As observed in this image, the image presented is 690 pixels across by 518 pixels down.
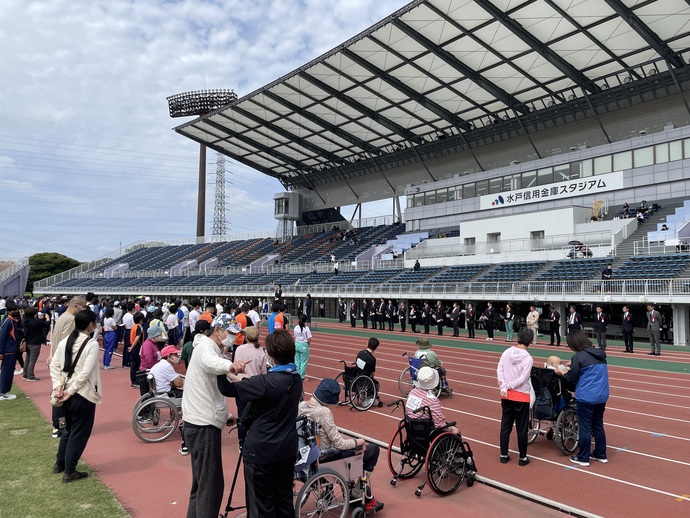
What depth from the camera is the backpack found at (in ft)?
22.2

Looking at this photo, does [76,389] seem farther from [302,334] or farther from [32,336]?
[32,336]

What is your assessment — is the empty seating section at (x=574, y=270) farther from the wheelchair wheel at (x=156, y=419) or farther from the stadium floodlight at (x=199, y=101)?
the stadium floodlight at (x=199, y=101)

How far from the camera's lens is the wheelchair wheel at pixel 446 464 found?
5.41 meters

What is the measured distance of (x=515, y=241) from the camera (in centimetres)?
3112

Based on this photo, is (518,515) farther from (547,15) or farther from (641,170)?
(641,170)

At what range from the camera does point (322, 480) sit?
180 inches

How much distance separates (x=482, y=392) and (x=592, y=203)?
24.5 meters

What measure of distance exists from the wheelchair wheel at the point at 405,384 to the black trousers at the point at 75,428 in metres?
6.37

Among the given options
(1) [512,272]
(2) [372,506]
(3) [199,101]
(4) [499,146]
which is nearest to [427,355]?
(2) [372,506]

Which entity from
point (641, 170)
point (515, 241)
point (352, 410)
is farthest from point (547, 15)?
point (352, 410)

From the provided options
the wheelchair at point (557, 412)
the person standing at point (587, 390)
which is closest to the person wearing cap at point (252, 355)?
the wheelchair at point (557, 412)

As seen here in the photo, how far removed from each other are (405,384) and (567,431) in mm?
4360

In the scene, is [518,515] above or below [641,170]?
below

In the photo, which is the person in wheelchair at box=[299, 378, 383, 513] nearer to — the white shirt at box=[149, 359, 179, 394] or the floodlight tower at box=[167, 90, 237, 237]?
the white shirt at box=[149, 359, 179, 394]
